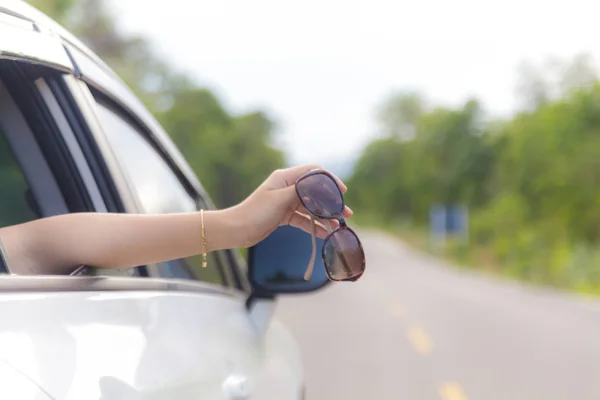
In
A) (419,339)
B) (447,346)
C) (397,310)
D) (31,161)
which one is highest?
(31,161)

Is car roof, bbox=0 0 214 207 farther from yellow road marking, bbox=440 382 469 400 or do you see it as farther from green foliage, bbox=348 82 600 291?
green foliage, bbox=348 82 600 291

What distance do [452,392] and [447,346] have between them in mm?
3779

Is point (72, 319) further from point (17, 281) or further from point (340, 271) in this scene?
point (340, 271)

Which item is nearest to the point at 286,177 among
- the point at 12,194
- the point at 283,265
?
the point at 12,194

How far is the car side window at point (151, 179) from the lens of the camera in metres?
2.20

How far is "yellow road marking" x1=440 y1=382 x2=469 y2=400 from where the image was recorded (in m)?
9.07

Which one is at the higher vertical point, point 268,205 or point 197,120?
point 268,205

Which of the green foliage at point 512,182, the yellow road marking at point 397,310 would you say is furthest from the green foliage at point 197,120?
the yellow road marking at point 397,310

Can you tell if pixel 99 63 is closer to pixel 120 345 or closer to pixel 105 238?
pixel 105 238

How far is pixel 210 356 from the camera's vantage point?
2.03 m

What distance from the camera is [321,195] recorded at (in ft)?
4.83

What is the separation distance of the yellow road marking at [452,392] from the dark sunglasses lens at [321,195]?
25.8 ft

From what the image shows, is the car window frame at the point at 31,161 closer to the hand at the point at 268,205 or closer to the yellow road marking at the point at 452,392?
the hand at the point at 268,205

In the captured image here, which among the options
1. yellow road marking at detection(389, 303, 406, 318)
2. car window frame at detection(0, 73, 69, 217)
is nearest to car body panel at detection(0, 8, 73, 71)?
car window frame at detection(0, 73, 69, 217)
